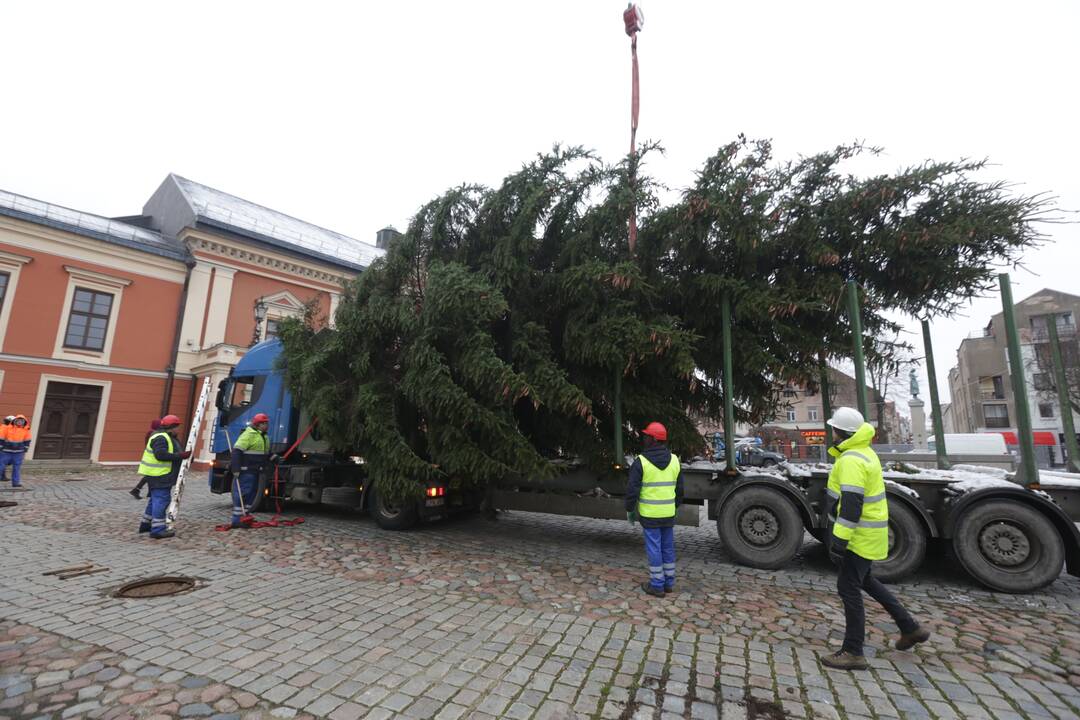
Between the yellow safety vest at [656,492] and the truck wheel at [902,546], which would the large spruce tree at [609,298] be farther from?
the truck wheel at [902,546]

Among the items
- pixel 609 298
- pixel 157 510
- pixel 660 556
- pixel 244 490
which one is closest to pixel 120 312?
pixel 244 490

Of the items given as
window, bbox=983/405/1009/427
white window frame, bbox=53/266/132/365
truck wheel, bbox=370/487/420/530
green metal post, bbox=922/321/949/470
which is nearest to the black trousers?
green metal post, bbox=922/321/949/470

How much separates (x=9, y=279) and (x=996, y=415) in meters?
64.7

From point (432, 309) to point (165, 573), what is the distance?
4.01 metres

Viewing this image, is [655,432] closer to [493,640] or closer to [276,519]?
[493,640]

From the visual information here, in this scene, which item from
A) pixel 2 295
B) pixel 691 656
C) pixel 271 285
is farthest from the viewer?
pixel 271 285

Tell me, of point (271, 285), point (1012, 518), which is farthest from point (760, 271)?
point (271, 285)

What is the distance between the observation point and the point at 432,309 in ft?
20.6

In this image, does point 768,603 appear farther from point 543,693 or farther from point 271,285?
point 271,285

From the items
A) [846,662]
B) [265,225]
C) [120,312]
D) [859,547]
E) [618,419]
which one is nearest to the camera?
[846,662]

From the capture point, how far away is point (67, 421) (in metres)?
18.4

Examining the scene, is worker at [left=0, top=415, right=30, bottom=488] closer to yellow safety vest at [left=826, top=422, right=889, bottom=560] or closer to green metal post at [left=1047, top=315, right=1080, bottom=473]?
yellow safety vest at [left=826, top=422, right=889, bottom=560]

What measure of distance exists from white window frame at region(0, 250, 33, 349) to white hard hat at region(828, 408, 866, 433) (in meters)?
24.8

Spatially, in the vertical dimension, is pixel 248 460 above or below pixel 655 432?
below
